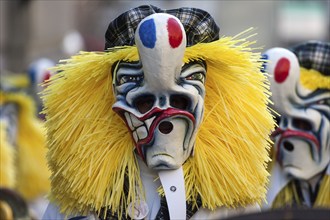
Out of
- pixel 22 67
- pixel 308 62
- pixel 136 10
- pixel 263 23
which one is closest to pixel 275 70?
pixel 308 62

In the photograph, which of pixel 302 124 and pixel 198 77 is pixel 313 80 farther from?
pixel 198 77

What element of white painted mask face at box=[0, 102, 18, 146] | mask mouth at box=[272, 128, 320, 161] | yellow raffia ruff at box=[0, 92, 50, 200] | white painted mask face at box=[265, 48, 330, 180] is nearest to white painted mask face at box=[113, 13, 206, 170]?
white painted mask face at box=[265, 48, 330, 180]

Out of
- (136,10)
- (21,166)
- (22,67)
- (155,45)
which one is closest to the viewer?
(155,45)

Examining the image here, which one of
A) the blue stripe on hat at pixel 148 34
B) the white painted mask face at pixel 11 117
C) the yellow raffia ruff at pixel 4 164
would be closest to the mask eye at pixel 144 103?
the blue stripe on hat at pixel 148 34

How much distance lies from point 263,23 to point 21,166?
23.1 meters

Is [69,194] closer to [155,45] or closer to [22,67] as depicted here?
[155,45]

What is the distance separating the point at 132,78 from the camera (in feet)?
15.5

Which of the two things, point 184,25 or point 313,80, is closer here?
point 184,25

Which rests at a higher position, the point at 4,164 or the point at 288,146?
A: the point at 288,146

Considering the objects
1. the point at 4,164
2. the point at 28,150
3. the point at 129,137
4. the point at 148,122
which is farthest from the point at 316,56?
the point at 28,150

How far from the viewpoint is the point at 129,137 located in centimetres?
486

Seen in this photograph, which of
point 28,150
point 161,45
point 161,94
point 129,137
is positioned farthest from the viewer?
point 28,150

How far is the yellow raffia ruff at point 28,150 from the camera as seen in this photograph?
9.71 meters

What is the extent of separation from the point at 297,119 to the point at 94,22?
35.2 m
